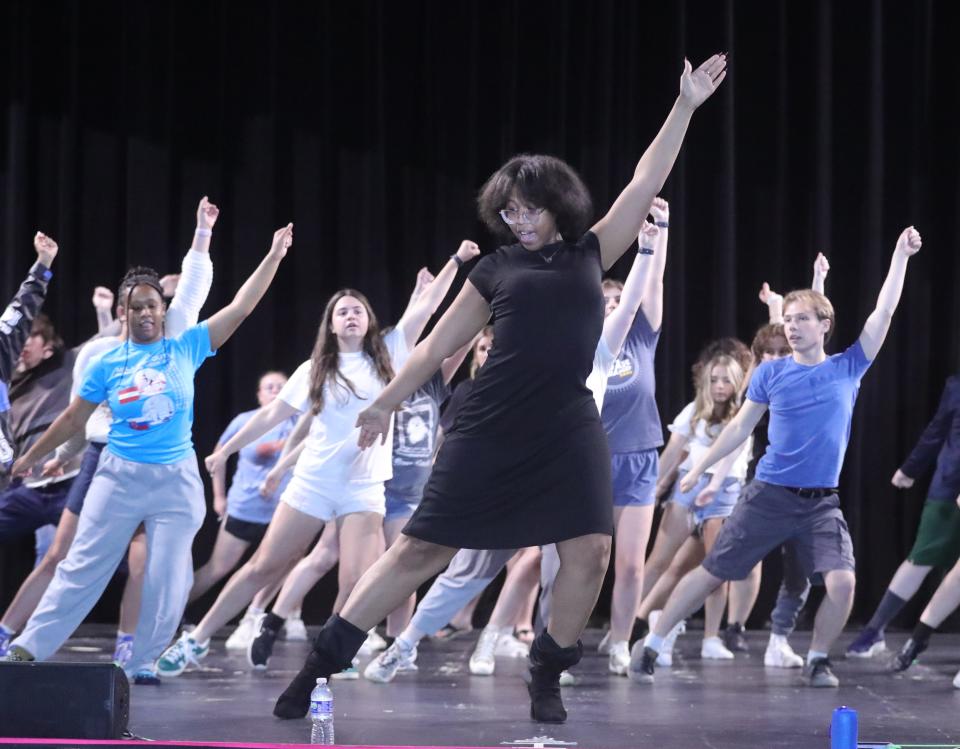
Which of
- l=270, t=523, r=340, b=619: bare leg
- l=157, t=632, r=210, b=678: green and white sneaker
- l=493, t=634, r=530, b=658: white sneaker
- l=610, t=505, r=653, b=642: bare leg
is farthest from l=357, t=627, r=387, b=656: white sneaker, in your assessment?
l=610, t=505, r=653, b=642: bare leg

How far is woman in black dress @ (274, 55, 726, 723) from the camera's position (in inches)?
141

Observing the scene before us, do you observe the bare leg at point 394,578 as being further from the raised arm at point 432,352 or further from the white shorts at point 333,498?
the white shorts at point 333,498

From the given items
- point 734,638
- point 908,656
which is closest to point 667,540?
point 734,638

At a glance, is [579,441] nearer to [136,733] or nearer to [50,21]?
[136,733]

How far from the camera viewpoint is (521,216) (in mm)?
3666

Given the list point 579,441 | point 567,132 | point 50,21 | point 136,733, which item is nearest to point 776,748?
point 579,441

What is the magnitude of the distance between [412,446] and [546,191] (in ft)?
8.98

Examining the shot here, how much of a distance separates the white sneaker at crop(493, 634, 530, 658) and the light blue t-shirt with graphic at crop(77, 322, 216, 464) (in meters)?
2.07

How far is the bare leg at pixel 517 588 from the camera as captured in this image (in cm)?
579

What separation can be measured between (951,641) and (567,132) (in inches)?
139

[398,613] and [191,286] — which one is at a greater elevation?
[191,286]

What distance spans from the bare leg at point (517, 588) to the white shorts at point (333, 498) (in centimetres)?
A: 89

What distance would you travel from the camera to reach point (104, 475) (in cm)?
466

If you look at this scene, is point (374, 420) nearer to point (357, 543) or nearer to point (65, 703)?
point (65, 703)
